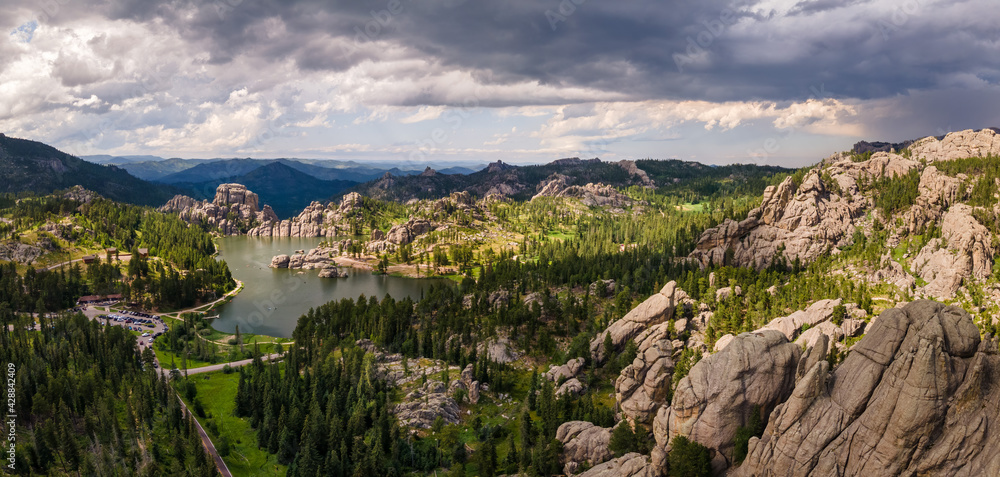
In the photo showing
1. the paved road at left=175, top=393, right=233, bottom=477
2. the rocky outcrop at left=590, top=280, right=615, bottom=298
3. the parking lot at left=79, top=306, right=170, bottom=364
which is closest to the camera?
the paved road at left=175, top=393, right=233, bottom=477

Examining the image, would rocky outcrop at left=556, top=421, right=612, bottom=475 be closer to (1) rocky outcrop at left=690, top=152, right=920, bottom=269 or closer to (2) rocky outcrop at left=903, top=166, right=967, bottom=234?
(1) rocky outcrop at left=690, top=152, right=920, bottom=269

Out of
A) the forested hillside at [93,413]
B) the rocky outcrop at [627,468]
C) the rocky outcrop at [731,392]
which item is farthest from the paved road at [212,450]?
the rocky outcrop at [731,392]

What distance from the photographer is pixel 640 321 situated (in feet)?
338

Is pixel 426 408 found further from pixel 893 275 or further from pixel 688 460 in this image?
pixel 893 275

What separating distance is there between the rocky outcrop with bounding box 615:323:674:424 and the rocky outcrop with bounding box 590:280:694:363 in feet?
68.5

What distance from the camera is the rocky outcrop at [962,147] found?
146m

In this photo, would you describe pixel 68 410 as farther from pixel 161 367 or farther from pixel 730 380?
pixel 730 380

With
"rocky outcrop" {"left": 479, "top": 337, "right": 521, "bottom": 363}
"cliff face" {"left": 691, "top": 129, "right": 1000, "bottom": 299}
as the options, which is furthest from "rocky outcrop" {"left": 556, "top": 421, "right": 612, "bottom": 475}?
"cliff face" {"left": 691, "top": 129, "right": 1000, "bottom": 299}

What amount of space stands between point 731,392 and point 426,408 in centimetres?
4767

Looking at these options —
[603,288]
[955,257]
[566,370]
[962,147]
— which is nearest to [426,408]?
[566,370]

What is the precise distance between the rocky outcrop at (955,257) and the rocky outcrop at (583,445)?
66612 mm

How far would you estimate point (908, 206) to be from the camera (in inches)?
4744

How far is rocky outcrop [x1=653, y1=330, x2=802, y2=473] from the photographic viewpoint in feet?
189

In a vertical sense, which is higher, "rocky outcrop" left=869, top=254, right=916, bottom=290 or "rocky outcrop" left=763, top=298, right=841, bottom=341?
"rocky outcrop" left=869, top=254, right=916, bottom=290
